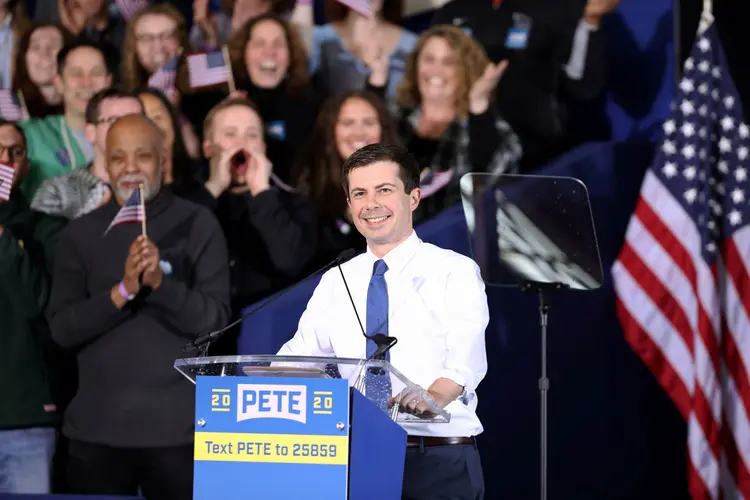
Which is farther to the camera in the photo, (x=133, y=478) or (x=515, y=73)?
(x=515, y=73)

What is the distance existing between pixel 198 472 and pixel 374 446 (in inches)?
15.3

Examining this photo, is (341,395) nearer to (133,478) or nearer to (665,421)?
(133,478)

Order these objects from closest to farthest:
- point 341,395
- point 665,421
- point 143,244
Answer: point 341,395, point 143,244, point 665,421

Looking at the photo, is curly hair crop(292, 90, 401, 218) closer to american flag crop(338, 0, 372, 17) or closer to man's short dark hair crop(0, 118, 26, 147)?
american flag crop(338, 0, 372, 17)

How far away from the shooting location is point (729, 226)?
5.03 m

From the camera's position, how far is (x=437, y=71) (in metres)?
5.26

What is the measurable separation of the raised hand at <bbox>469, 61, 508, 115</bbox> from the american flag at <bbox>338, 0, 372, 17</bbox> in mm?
640

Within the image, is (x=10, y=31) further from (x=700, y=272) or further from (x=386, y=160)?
(x=700, y=272)

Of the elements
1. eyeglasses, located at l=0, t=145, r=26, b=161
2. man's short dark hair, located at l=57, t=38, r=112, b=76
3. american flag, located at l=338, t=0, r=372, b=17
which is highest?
american flag, located at l=338, t=0, r=372, b=17

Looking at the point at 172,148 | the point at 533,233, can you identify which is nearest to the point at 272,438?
the point at 533,233

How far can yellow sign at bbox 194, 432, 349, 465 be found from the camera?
7.32ft

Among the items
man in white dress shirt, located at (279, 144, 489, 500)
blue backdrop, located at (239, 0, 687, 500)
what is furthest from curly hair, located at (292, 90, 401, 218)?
man in white dress shirt, located at (279, 144, 489, 500)

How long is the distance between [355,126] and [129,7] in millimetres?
1243

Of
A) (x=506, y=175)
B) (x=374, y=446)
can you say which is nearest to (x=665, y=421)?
(x=506, y=175)
